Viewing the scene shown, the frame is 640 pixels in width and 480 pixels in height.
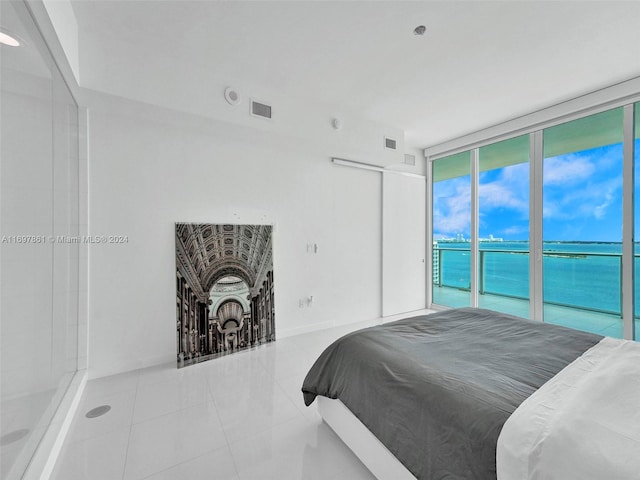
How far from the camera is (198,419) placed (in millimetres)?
1985

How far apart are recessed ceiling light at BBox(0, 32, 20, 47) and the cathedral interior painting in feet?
5.66

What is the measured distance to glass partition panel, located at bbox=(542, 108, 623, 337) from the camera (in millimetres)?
3133

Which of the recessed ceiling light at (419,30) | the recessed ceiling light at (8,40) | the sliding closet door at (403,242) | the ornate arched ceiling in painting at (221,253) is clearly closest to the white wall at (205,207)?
the ornate arched ceiling in painting at (221,253)

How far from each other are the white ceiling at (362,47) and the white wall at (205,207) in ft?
1.32

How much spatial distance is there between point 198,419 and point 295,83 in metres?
3.18

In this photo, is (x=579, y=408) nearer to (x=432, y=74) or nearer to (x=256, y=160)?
(x=432, y=74)

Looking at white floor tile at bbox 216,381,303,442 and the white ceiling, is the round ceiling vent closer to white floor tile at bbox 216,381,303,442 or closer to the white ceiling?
the white ceiling

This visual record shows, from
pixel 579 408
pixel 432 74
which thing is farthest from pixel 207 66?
pixel 579 408

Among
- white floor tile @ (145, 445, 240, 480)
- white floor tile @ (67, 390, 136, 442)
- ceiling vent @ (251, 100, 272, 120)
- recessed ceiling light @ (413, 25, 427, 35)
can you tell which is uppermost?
recessed ceiling light @ (413, 25, 427, 35)

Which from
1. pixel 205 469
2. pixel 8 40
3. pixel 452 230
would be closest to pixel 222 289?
pixel 205 469

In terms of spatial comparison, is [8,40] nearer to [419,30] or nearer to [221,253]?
[221,253]

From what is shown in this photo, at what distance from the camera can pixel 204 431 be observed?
73.2 inches

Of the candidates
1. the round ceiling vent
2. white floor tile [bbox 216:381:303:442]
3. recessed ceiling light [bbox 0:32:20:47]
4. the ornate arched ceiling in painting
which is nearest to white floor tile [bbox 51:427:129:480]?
white floor tile [bbox 216:381:303:442]

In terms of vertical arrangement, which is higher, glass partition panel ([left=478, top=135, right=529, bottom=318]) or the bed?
glass partition panel ([left=478, top=135, right=529, bottom=318])
